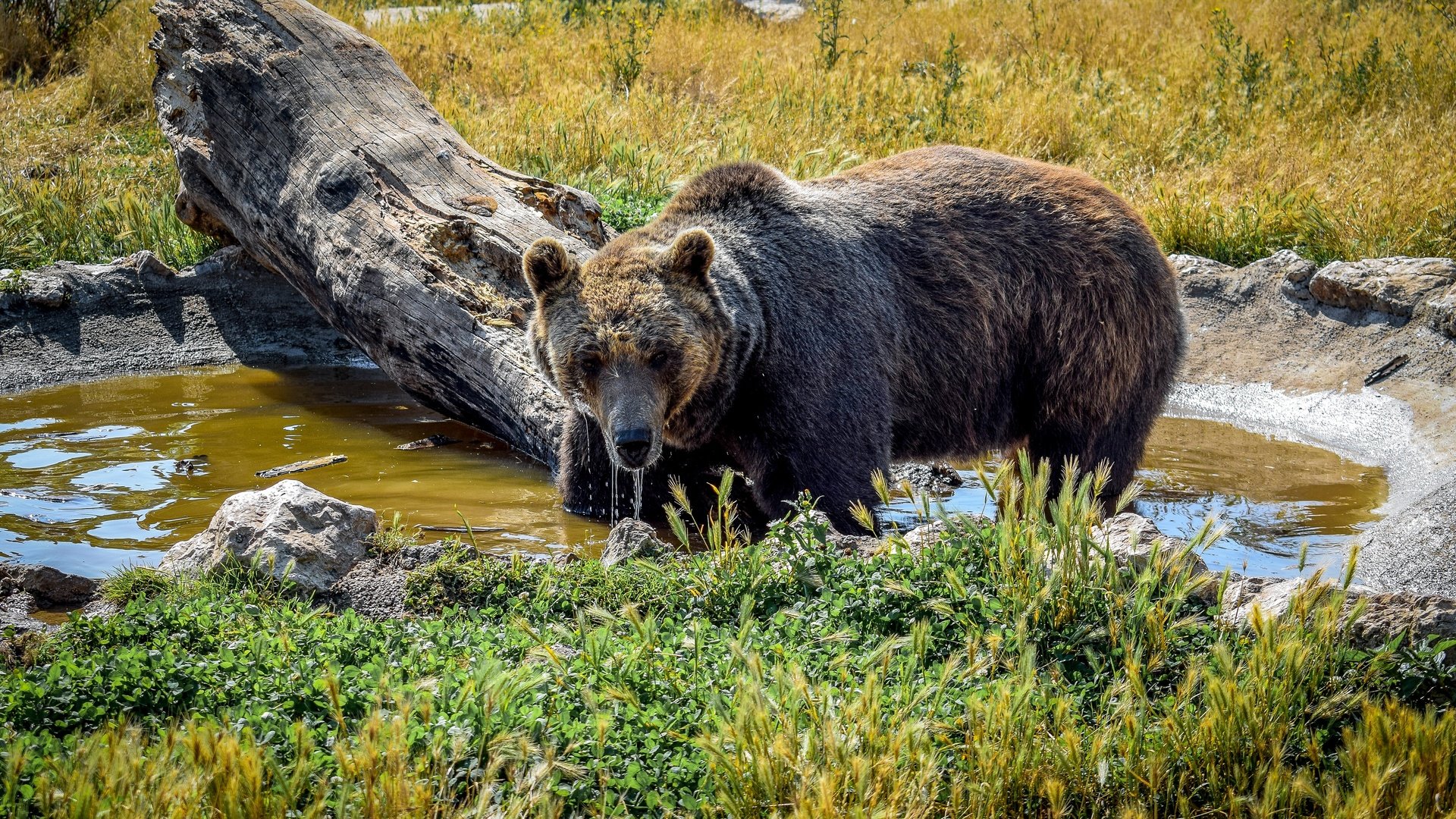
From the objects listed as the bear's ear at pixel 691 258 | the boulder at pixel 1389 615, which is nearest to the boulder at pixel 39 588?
the bear's ear at pixel 691 258

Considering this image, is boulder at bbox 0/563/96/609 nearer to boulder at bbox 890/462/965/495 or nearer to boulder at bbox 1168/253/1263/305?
Answer: boulder at bbox 890/462/965/495

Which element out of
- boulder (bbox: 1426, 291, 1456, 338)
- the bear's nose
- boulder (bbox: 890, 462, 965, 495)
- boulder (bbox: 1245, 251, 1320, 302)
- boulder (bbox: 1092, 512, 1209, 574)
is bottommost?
boulder (bbox: 890, 462, 965, 495)

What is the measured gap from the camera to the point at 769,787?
2443mm

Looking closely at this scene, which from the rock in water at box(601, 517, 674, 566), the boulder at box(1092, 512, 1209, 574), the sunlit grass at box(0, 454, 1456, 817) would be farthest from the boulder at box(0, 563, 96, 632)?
the boulder at box(1092, 512, 1209, 574)

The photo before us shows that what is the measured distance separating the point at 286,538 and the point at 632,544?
3.86ft

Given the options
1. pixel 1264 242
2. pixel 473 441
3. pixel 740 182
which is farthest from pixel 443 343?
pixel 1264 242

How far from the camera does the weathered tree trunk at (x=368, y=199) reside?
6.45 metres

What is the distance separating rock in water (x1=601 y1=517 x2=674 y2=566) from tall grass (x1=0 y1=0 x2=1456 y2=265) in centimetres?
439

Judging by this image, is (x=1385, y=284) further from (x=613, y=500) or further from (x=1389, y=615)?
(x=613, y=500)

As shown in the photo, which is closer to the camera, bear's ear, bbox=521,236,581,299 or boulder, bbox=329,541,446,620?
boulder, bbox=329,541,446,620

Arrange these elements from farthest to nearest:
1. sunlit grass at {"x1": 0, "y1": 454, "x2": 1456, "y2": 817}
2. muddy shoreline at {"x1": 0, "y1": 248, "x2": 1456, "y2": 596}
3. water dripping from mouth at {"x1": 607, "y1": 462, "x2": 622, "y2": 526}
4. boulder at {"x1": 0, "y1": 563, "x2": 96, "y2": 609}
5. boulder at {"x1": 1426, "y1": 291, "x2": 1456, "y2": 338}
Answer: boulder at {"x1": 1426, "y1": 291, "x2": 1456, "y2": 338} → muddy shoreline at {"x1": 0, "y1": 248, "x2": 1456, "y2": 596} → water dripping from mouth at {"x1": 607, "y1": 462, "x2": 622, "y2": 526} → boulder at {"x1": 0, "y1": 563, "x2": 96, "y2": 609} → sunlit grass at {"x1": 0, "y1": 454, "x2": 1456, "y2": 817}

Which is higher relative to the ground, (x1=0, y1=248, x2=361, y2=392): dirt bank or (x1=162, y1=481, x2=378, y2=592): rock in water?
(x1=0, y1=248, x2=361, y2=392): dirt bank

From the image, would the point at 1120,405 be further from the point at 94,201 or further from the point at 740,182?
the point at 94,201

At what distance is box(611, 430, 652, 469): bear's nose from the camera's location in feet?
15.4
